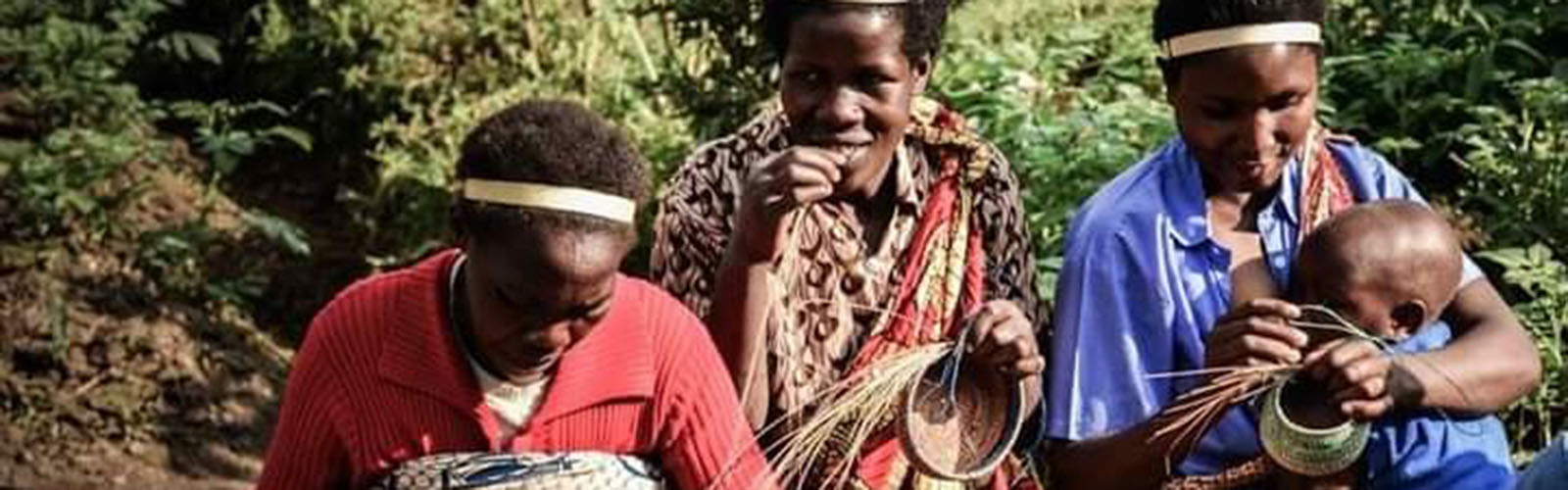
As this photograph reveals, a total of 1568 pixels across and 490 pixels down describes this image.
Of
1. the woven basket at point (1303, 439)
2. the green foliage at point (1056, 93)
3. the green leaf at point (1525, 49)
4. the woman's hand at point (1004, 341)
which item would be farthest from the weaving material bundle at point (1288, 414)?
the green leaf at point (1525, 49)

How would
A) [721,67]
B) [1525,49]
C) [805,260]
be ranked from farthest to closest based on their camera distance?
[721,67], [1525,49], [805,260]

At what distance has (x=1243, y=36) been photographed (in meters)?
3.81

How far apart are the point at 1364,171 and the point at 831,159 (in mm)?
900

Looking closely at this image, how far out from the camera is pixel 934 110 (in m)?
4.26

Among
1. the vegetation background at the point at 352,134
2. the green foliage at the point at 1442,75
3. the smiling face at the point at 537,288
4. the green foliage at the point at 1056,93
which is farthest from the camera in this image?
the green foliage at the point at 1442,75

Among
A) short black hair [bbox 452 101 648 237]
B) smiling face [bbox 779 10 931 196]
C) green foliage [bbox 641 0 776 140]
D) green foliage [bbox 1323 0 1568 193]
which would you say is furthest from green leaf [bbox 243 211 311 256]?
short black hair [bbox 452 101 648 237]

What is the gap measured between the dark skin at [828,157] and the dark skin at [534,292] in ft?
0.92

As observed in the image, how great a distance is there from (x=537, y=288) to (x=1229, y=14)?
3.84 ft

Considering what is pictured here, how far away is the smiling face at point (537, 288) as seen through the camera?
3.43 metres

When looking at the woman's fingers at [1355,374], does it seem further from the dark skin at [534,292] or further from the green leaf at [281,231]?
the green leaf at [281,231]

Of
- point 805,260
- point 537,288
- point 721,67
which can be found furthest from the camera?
point 721,67

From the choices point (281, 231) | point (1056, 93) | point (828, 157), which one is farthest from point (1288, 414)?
point (281, 231)

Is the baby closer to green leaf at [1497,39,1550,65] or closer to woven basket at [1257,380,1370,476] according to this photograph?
woven basket at [1257,380,1370,476]

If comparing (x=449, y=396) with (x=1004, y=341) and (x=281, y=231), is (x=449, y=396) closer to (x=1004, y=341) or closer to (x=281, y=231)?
(x=1004, y=341)
